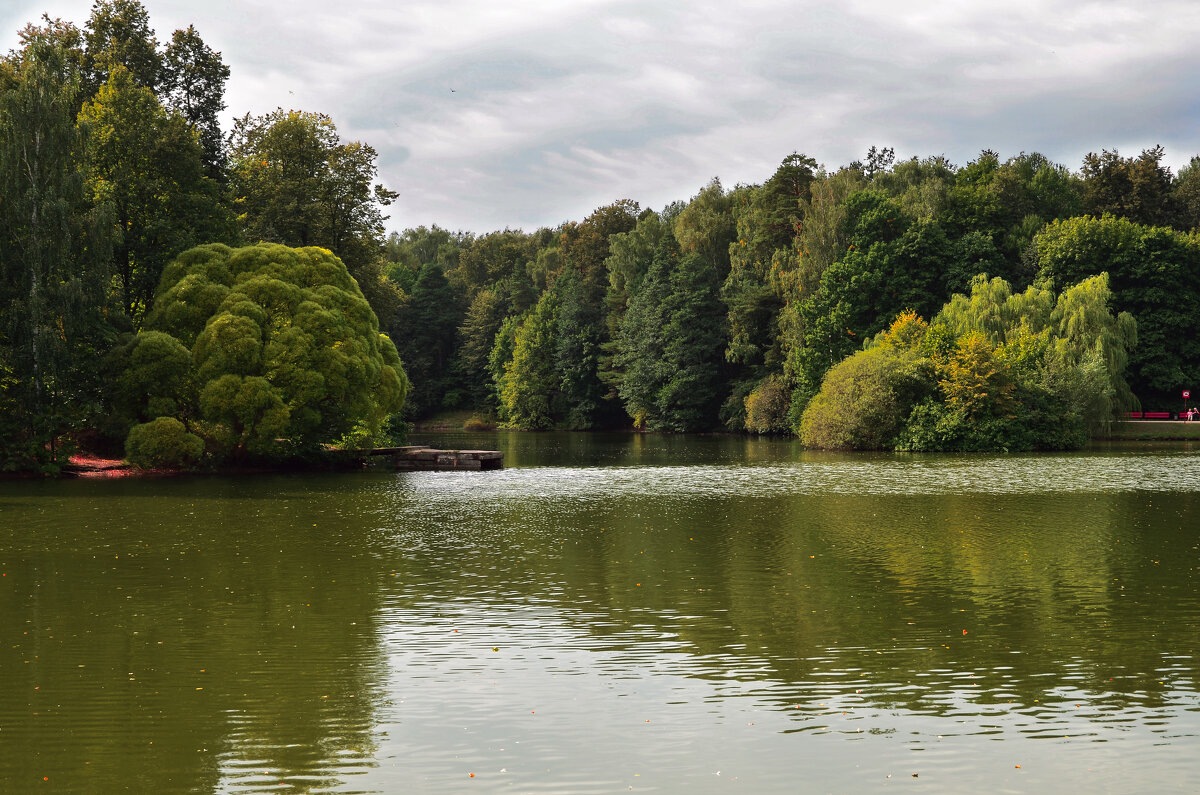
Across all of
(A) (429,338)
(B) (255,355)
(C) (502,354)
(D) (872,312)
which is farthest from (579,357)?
(B) (255,355)

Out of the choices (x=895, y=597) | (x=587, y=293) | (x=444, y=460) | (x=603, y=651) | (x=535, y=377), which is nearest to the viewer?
(x=603, y=651)

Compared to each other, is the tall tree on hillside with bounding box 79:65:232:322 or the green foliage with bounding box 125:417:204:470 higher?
the tall tree on hillside with bounding box 79:65:232:322

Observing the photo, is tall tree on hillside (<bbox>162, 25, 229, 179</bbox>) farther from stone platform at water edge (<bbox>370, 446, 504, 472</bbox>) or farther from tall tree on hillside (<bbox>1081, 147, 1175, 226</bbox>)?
tall tree on hillside (<bbox>1081, 147, 1175, 226</bbox>)

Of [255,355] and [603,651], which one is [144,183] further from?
[603,651]

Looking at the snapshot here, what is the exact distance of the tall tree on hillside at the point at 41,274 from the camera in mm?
36312

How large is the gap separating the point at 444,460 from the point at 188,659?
109 feet

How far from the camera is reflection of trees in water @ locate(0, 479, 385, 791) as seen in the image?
790 centimetres

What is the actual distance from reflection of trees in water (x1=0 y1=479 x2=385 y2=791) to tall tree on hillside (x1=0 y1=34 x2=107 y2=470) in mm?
17882

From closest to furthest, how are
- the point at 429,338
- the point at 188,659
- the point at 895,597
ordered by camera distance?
the point at 188,659 < the point at 895,597 < the point at 429,338

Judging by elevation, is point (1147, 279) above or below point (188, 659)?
above

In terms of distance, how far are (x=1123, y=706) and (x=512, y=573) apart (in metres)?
9.88

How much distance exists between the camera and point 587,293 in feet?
324

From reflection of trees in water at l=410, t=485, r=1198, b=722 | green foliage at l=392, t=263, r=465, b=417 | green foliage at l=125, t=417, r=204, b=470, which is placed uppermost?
green foliage at l=392, t=263, r=465, b=417

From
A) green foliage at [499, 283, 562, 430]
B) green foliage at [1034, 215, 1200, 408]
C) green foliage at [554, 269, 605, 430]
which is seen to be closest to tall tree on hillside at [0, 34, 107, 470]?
green foliage at [1034, 215, 1200, 408]
